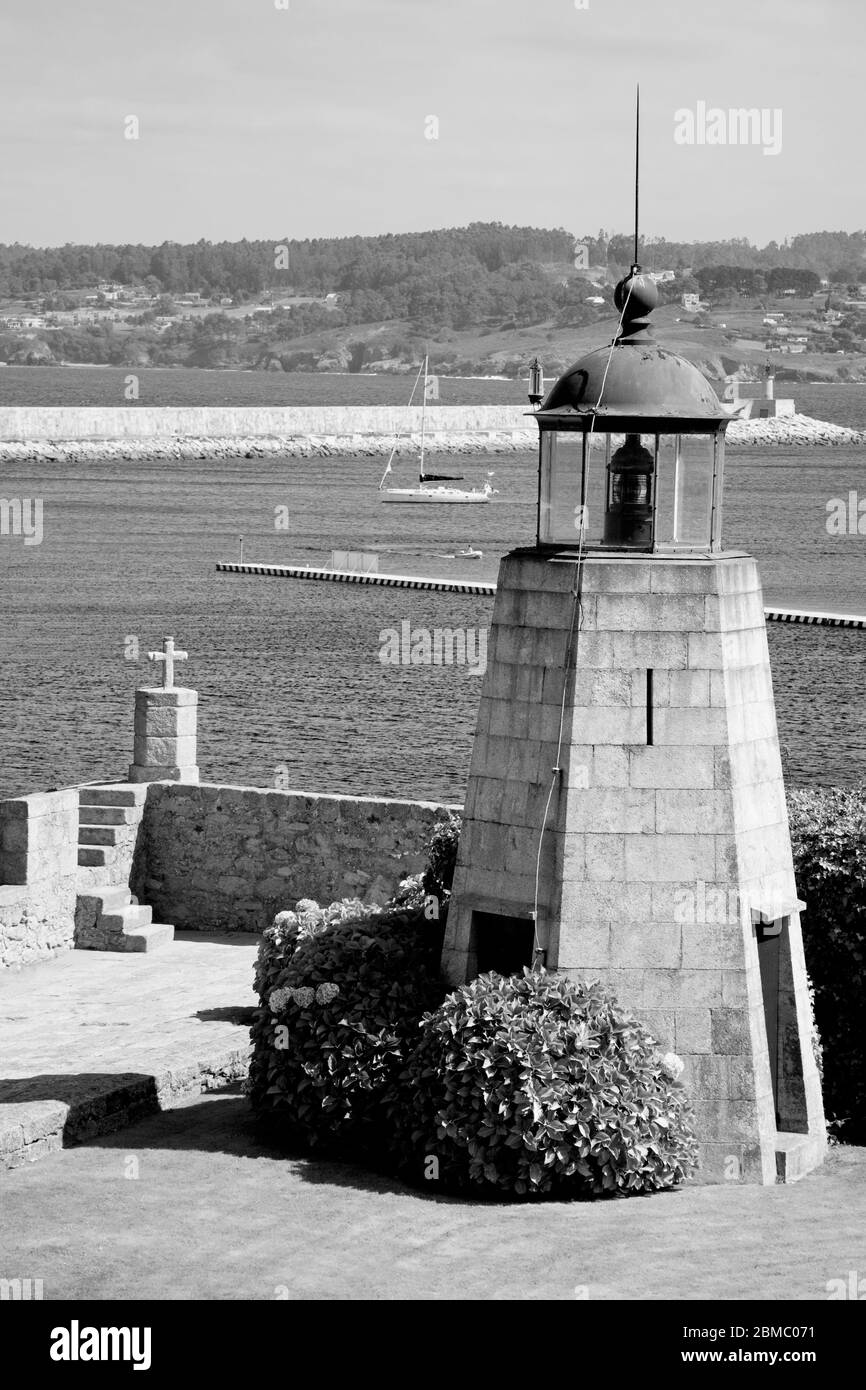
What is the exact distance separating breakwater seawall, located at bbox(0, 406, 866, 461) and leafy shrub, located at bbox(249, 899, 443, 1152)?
454ft

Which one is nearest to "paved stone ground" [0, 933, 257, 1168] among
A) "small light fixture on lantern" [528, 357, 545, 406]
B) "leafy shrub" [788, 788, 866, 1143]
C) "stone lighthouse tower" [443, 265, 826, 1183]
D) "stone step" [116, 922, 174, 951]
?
"stone step" [116, 922, 174, 951]

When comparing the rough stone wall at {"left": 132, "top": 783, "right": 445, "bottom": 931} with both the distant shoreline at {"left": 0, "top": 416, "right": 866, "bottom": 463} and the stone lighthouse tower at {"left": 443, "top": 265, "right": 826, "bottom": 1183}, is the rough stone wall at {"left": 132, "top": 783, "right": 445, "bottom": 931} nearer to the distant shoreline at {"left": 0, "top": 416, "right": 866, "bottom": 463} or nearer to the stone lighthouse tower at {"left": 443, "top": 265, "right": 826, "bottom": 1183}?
the stone lighthouse tower at {"left": 443, "top": 265, "right": 826, "bottom": 1183}

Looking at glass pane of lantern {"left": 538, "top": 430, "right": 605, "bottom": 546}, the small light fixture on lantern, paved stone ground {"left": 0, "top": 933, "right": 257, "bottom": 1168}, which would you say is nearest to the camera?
glass pane of lantern {"left": 538, "top": 430, "right": 605, "bottom": 546}

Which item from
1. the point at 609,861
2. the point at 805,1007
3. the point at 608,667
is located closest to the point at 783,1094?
the point at 805,1007

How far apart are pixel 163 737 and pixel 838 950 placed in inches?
396

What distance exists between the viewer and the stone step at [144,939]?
22453 millimetres

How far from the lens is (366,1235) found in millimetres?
13078

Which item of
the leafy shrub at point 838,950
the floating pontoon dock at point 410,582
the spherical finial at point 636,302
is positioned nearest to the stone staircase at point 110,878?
the leafy shrub at point 838,950

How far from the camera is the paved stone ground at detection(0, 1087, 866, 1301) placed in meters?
12.2

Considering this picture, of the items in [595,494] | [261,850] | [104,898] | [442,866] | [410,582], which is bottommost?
[410,582]

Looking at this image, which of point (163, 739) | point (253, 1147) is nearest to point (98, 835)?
point (163, 739)

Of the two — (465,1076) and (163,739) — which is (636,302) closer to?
(465,1076)

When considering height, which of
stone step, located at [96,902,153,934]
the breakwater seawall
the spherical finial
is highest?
the spherical finial

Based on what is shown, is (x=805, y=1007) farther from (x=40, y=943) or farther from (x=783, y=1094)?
(x=40, y=943)
